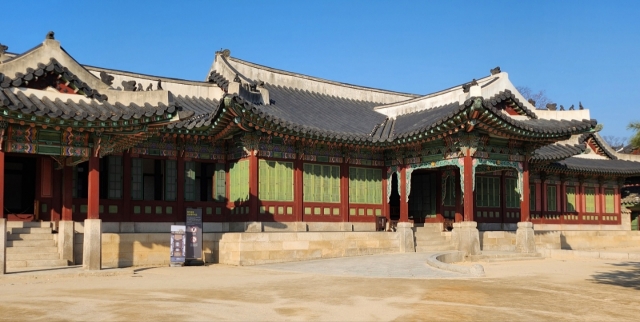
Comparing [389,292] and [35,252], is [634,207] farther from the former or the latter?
[35,252]

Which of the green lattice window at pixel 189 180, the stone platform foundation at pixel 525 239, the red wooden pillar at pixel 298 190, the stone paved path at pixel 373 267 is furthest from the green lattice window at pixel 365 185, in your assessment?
the green lattice window at pixel 189 180

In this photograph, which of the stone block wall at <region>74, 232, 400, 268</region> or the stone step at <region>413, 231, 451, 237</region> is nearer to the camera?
the stone block wall at <region>74, 232, 400, 268</region>

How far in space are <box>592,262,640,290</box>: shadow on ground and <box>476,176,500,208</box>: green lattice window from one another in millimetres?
8868

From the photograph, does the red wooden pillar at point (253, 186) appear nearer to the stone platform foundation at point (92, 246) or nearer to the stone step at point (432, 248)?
the stone platform foundation at point (92, 246)

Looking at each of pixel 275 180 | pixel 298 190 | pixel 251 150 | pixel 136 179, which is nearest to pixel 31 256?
pixel 136 179

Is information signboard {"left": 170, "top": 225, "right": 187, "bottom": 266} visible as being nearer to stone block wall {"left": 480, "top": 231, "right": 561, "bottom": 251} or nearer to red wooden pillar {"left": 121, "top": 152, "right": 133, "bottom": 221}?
red wooden pillar {"left": 121, "top": 152, "right": 133, "bottom": 221}

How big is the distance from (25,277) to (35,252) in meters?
3.52

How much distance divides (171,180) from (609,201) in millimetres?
28194

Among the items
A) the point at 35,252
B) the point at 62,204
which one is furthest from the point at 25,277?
the point at 62,204

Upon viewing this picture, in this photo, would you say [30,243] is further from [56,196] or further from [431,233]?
[431,233]

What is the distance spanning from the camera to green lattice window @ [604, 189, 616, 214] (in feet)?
132

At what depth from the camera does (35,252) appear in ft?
65.2

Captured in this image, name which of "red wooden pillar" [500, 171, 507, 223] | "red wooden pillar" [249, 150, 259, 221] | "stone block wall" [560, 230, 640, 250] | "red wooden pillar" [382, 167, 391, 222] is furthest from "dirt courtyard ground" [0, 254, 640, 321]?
"stone block wall" [560, 230, 640, 250]

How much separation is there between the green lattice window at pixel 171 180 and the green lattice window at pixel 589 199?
83.3 feet
